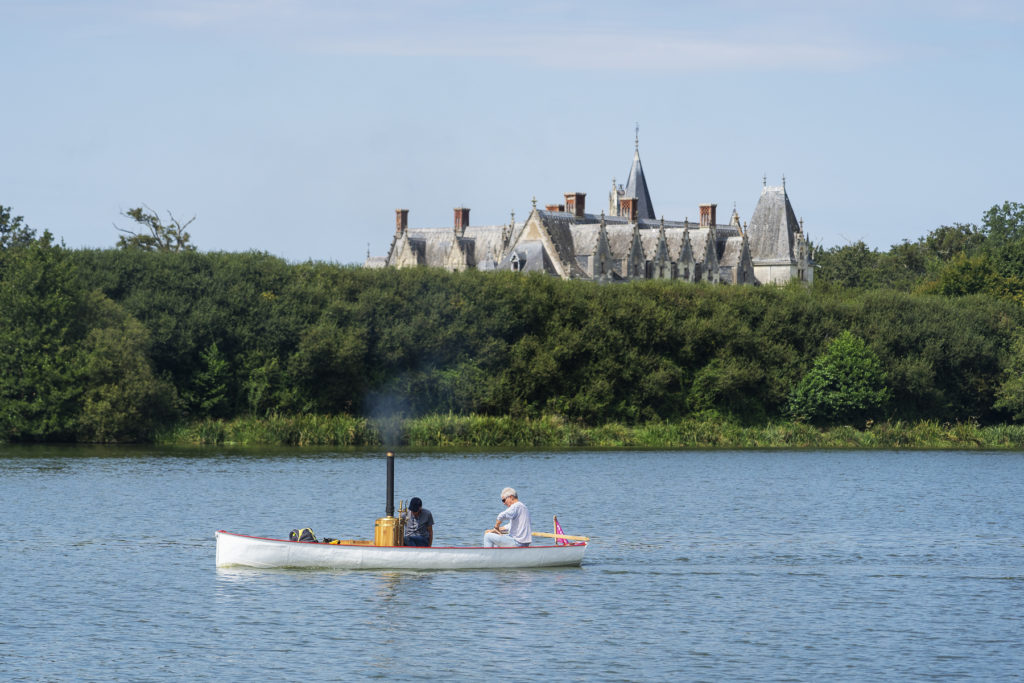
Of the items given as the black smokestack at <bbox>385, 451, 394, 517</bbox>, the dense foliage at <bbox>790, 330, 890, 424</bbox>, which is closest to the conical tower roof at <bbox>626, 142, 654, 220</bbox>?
the dense foliage at <bbox>790, 330, 890, 424</bbox>

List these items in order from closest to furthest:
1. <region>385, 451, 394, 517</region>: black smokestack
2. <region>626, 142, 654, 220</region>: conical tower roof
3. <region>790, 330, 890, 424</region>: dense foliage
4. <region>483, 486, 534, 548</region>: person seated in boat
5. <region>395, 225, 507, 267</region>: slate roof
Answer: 1. <region>385, 451, 394, 517</region>: black smokestack
2. <region>483, 486, 534, 548</region>: person seated in boat
3. <region>790, 330, 890, 424</region>: dense foliage
4. <region>395, 225, 507, 267</region>: slate roof
5. <region>626, 142, 654, 220</region>: conical tower roof

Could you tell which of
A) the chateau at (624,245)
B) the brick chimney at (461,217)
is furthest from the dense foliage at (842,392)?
the brick chimney at (461,217)

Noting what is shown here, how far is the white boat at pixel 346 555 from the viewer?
2967cm

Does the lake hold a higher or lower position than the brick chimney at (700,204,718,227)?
lower

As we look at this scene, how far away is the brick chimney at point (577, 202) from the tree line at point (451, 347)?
36.7 m

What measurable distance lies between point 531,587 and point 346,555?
13.1 feet

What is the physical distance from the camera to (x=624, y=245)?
116 metres

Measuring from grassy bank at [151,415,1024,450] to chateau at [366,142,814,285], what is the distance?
3629 centimetres

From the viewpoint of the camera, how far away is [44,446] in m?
62.8

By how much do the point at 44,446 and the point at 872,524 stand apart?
38476 millimetres

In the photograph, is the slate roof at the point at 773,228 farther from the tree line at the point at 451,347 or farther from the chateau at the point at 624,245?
the tree line at the point at 451,347

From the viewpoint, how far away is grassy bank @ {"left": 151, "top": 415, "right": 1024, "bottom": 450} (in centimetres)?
6775

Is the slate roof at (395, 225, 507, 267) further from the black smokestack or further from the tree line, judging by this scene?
the black smokestack

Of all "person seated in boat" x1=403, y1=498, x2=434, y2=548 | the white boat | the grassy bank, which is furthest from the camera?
the grassy bank
